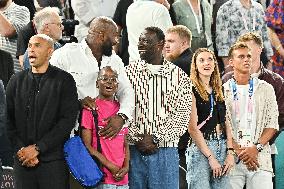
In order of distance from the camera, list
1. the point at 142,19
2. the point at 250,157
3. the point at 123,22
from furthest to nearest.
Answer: the point at 123,22 < the point at 142,19 < the point at 250,157

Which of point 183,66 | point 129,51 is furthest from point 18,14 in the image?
point 183,66

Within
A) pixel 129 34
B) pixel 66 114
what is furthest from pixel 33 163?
pixel 129 34

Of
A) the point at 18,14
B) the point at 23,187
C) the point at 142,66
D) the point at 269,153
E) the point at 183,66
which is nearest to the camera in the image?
the point at 23,187

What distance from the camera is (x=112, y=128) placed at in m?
7.70

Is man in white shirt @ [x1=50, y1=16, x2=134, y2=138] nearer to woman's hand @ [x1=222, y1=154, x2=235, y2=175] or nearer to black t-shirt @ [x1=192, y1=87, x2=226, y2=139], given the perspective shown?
black t-shirt @ [x1=192, y1=87, x2=226, y2=139]

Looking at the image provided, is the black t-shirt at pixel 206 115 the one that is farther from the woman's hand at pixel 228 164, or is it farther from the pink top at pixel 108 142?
the pink top at pixel 108 142

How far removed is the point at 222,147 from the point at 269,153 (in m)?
0.52

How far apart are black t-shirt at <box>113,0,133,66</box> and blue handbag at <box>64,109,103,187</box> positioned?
3165mm

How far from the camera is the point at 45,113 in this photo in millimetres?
7598

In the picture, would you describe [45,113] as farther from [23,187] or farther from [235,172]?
[235,172]

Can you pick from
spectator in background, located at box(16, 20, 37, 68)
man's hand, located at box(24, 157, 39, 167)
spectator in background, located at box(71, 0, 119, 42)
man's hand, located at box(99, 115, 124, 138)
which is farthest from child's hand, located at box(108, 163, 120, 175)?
spectator in background, located at box(71, 0, 119, 42)

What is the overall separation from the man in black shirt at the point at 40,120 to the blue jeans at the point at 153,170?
0.63 m

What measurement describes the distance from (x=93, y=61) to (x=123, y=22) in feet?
9.45

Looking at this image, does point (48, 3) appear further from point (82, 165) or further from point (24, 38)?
point (82, 165)
